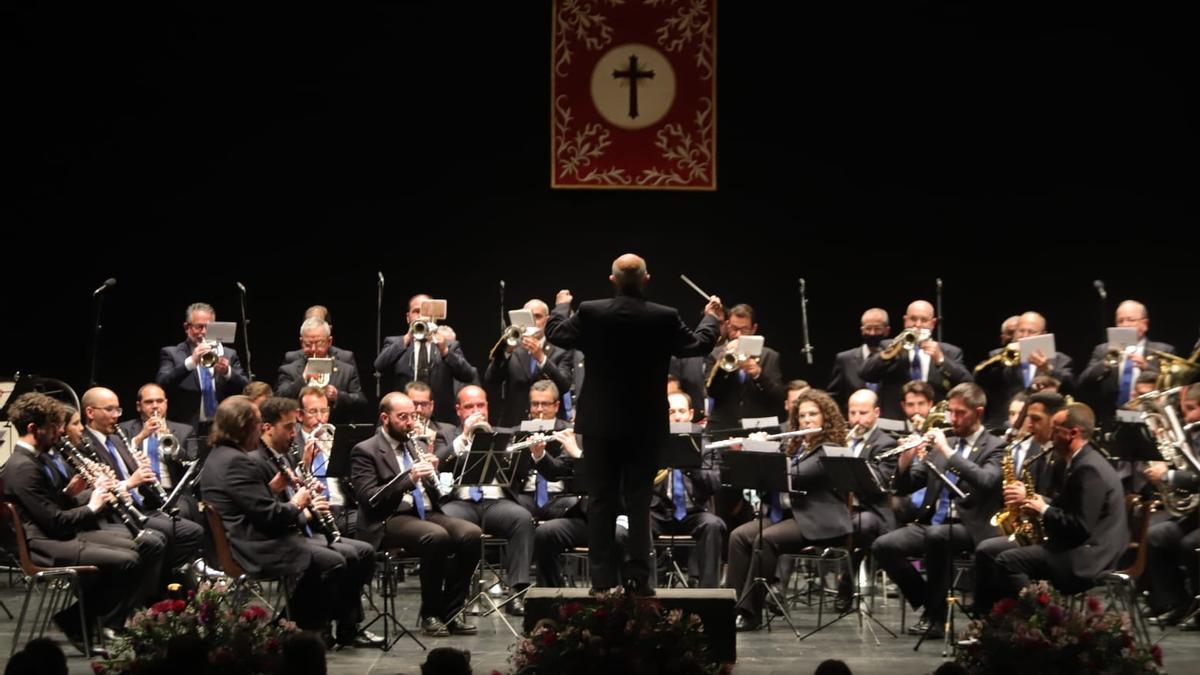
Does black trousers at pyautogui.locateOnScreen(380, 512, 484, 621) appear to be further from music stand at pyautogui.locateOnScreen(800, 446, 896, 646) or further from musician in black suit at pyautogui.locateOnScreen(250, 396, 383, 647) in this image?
music stand at pyautogui.locateOnScreen(800, 446, 896, 646)

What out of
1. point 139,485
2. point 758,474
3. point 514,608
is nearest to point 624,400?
point 758,474

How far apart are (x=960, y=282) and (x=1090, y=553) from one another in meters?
5.67

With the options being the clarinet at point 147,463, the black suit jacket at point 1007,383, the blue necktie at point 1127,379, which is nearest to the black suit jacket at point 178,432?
the clarinet at point 147,463

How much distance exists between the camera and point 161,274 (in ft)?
41.2

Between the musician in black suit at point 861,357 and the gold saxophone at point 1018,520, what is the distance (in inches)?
117

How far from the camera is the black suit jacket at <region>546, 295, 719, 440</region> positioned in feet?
22.0

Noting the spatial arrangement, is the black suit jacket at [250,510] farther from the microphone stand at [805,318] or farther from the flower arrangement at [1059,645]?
the microphone stand at [805,318]

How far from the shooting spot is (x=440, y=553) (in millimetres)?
8359

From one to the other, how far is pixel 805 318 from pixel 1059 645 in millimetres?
7191

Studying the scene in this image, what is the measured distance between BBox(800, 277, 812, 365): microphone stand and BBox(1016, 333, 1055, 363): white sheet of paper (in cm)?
200

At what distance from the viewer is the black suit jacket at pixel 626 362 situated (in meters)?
6.72

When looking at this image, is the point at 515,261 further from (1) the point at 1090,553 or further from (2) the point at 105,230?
(1) the point at 1090,553

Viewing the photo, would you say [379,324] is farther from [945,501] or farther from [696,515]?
[945,501]

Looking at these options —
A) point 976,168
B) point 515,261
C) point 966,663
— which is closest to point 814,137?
point 976,168
